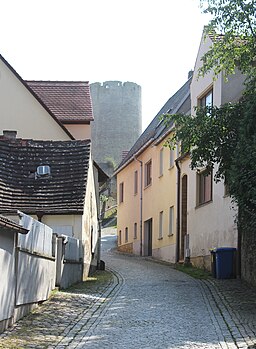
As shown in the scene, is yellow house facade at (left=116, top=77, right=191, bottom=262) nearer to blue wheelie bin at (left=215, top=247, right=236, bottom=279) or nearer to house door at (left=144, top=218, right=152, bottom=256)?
house door at (left=144, top=218, right=152, bottom=256)

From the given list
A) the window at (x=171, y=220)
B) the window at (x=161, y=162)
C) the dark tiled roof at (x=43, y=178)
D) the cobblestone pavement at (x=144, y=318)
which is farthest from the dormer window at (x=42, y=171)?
the window at (x=161, y=162)

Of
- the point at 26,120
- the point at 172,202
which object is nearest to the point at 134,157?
the point at 172,202

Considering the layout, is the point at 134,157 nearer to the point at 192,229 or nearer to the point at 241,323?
the point at 192,229

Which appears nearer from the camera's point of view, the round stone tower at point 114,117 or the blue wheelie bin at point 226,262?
the blue wheelie bin at point 226,262

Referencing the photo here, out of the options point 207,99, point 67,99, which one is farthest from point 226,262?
point 67,99

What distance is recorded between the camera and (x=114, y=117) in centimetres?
7506

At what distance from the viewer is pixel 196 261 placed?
25969mm

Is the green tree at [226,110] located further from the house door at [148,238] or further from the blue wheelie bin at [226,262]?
the house door at [148,238]

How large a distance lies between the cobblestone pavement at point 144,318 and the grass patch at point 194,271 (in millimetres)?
2553

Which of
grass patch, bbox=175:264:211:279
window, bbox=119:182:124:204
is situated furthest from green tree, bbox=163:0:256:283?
window, bbox=119:182:124:204

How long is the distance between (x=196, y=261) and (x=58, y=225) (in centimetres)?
692

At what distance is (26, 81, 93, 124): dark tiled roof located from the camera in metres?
32.7

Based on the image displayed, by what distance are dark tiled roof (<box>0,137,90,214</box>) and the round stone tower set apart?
161 feet

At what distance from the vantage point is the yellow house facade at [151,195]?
1259 inches
